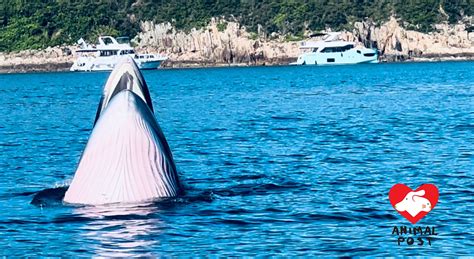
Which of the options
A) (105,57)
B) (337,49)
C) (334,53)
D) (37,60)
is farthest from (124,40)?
(337,49)

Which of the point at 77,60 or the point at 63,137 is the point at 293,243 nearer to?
the point at 63,137

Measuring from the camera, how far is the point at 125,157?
15.7 meters

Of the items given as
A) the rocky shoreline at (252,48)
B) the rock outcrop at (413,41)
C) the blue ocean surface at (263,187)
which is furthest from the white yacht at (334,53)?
the blue ocean surface at (263,187)

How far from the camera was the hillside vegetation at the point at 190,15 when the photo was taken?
168125 mm

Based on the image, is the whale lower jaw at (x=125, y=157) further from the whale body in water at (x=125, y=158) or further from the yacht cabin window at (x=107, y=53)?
the yacht cabin window at (x=107, y=53)

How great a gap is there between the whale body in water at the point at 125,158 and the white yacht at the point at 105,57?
128359 millimetres

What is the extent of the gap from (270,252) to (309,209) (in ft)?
11.9

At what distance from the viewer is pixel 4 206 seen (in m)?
20.5

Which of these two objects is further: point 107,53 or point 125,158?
point 107,53

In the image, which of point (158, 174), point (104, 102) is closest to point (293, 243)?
point (158, 174)

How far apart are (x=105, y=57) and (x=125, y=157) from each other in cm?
13333

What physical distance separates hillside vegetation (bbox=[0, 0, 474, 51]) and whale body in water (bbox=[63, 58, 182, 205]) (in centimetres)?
15117

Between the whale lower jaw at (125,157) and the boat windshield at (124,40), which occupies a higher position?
the whale lower jaw at (125,157)

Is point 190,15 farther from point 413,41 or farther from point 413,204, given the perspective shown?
point 413,204
